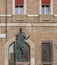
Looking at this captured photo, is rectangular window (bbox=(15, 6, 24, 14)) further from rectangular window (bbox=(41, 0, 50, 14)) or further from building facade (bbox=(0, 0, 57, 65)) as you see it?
rectangular window (bbox=(41, 0, 50, 14))

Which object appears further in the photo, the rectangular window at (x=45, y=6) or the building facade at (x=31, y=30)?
the rectangular window at (x=45, y=6)

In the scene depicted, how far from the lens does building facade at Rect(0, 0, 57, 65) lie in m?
28.5

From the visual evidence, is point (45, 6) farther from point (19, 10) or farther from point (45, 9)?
point (19, 10)

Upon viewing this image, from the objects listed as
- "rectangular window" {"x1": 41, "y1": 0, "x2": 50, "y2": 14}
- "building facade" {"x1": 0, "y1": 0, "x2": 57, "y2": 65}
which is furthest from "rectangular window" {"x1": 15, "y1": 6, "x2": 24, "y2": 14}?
"rectangular window" {"x1": 41, "y1": 0, "x2": 50, "y2": 14}

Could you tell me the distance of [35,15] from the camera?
28.8 metres

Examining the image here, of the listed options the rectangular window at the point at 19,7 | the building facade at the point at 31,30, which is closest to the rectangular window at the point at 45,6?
the building facade at the point at 31,30

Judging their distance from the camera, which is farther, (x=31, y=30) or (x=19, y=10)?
(x=19, y=10)

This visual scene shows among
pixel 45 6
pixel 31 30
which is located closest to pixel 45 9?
pixel 45 6

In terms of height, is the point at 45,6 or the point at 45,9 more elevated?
the point at 45,6

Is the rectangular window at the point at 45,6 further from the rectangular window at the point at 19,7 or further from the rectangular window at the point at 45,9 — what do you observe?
the rectangular window at the point at 19,7

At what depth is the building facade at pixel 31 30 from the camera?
28.5 meters

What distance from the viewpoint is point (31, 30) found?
94.1ft

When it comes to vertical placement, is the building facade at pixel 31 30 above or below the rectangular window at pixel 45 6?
below

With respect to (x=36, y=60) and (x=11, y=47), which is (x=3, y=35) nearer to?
(x=11, y=47)
